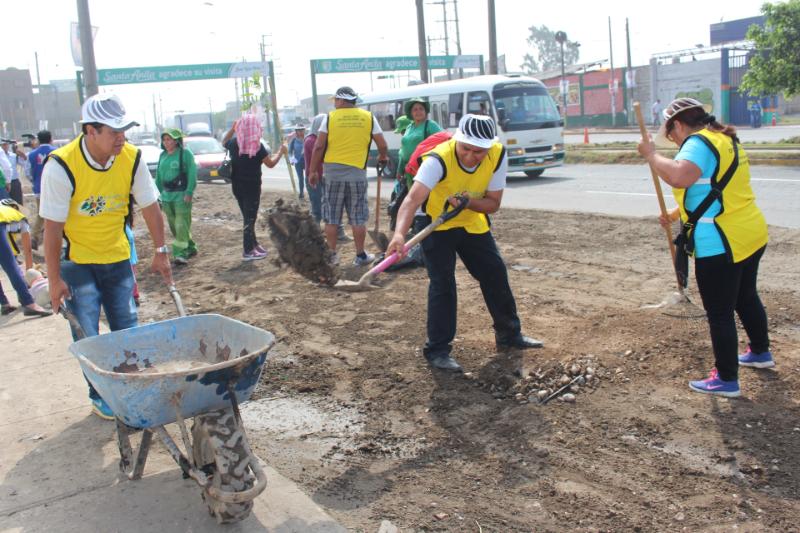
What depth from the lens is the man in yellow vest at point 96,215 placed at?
4074 millimetres

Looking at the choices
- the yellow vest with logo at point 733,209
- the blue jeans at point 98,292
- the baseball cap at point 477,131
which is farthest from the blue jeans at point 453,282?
the blue jeans at point 98,292

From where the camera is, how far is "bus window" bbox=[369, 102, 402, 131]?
22328mm

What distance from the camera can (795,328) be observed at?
5.58 m

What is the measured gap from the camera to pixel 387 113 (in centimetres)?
2258

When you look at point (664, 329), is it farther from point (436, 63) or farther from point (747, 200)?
point (436, 63)

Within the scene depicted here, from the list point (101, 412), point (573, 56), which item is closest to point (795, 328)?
point (101, 412)

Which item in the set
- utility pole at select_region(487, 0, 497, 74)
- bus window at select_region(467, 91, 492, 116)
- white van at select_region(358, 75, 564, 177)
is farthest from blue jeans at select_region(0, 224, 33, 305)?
utility pole at select_region(487, 0, 497, 74)

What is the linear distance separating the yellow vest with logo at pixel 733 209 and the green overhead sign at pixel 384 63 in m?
35.0

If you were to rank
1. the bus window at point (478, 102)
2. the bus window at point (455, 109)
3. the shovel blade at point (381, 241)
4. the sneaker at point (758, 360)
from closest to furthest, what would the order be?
the sneaker at point (758, 360)
the shovel blade at point (381, 241)
the bus window at point (478, 102)
the bus window at point (455, 109)

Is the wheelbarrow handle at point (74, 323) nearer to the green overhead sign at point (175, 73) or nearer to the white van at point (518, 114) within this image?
the white van at point (518, 114)

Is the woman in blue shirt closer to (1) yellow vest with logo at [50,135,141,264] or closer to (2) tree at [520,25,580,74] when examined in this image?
(1) yellow vest with logo at [50,135,141,264]

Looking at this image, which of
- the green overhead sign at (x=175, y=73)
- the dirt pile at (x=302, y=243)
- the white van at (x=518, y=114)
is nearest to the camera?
the dirt pile at (x=302, y=243)

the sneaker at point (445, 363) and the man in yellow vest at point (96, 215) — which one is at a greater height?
the man in yellow vest at point (96, 215)

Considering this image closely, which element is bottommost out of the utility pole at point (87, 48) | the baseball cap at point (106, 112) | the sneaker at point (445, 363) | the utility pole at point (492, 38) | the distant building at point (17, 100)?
the sneaker at point (445, 363)
